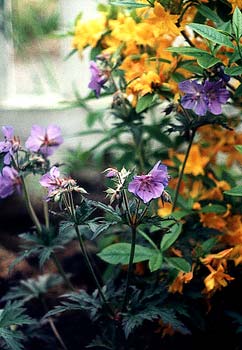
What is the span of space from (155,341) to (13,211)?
36.5 inches

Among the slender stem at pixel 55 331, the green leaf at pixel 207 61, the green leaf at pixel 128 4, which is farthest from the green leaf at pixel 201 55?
the slender stem at pixel 55 331

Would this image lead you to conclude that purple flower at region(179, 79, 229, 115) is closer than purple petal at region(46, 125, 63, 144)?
Yes

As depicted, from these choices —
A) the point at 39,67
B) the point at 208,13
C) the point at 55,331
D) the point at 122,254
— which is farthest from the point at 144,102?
the point at 39,67

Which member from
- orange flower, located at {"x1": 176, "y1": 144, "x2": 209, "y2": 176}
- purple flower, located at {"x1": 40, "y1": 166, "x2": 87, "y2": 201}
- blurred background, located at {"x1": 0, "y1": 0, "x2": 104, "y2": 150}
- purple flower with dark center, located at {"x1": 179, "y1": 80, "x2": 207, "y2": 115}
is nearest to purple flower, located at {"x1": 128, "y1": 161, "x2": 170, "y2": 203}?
purple flower, located at {"x1": 40, "y1": 166, "x2": 87, "y2": 201}

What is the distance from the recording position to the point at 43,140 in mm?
1628

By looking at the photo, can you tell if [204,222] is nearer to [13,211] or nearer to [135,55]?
[135,55]

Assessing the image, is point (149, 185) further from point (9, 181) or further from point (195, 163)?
point (195, 163)

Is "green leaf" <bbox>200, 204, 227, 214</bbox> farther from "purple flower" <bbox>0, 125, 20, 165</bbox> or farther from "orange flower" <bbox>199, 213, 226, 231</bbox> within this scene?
"purple flower" <bbox>0, 125, 20, 165</bbox>

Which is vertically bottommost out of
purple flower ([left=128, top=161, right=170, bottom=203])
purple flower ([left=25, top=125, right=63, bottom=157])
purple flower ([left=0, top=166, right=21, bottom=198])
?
purple flower ([left=0, top=166, right=21, bottom=198])

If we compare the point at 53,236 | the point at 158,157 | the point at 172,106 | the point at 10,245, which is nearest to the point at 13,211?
the point at 10,245

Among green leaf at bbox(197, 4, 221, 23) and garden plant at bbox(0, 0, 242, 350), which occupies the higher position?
green leaf at bbox(197, 4, 221, 23)

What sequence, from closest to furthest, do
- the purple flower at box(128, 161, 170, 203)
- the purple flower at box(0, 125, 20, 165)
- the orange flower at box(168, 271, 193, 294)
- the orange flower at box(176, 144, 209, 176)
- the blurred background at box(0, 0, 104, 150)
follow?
the purple flower at box(128, 161, 170, 203), the purple flower at box(0, 125, 20, 165), the orange flower at box(168, 271, 193, 294), the orange flower at box(176, 144, 209, 176), the blurred background at box(0, 0, 104, 150)

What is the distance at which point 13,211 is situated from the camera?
252cm

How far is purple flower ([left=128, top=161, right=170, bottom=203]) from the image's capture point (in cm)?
126
